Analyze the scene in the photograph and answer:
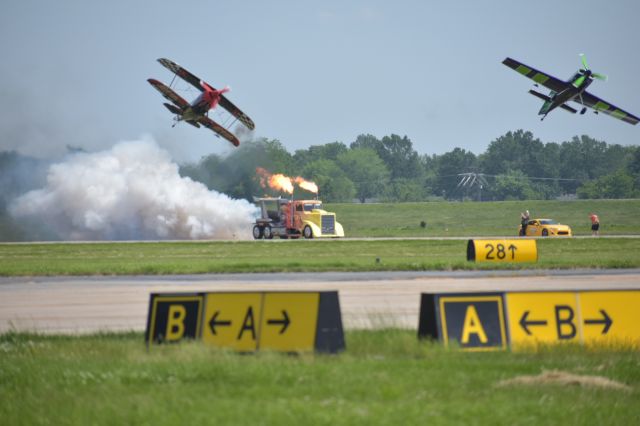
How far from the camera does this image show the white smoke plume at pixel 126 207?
77.0 meters

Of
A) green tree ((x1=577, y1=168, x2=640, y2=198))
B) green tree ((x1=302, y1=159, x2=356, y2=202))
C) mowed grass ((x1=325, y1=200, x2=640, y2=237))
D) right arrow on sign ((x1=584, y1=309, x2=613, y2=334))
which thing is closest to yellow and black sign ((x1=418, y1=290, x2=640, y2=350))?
right arrow on sign ((x1=584, y1=309, x2=613, y2=334))

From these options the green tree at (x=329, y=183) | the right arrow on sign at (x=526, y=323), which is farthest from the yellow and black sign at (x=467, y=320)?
the green tree at (x=329, y=183)

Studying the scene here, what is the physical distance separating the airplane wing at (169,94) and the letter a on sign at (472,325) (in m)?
48.0

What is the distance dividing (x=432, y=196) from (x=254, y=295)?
185 meters

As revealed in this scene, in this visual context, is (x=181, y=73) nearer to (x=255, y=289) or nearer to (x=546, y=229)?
(x=546, y=229)

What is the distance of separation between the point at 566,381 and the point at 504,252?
26.0 meters

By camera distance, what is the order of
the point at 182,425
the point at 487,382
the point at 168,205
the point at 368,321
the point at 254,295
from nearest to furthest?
the point at 182,425 < the point at 487,382 < the point at 254,295 < the point at 368,321 < the point at 168,205

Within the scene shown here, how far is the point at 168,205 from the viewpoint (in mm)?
76750

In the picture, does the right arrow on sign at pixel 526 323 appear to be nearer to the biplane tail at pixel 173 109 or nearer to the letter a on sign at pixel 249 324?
the letter a on sign at pixel 249 324

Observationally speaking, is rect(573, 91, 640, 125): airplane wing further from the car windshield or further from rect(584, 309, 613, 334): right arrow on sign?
rect(584, 309, 613, 334): right arrow on sign

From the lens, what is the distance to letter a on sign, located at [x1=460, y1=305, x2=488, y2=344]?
15.1 m

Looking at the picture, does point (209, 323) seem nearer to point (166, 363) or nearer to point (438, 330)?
→ point (166, 363)

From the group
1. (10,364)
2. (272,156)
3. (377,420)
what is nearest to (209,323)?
(10,364)

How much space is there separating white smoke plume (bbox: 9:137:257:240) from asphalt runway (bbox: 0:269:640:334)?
140 ft
